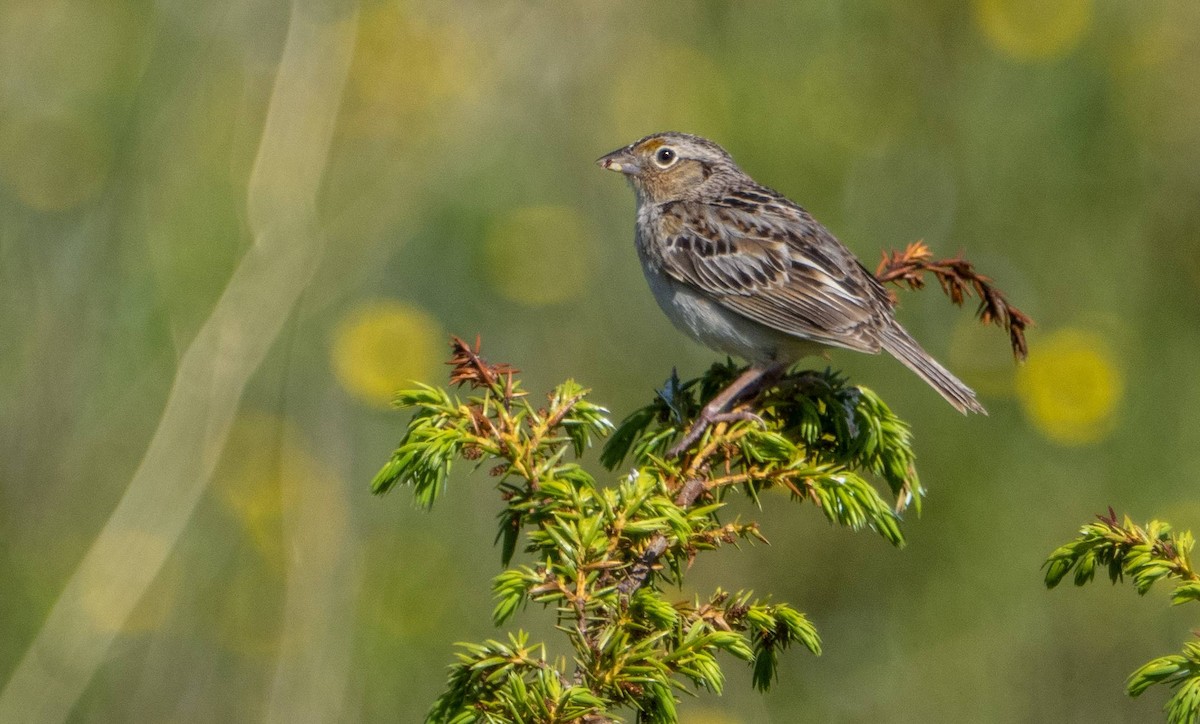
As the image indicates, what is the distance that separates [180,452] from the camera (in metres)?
5.40

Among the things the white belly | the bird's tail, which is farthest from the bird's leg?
the bird's tail

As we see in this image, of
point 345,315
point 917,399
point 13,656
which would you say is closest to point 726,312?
point 917,399

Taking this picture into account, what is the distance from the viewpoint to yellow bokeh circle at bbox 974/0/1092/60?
22.6 feet

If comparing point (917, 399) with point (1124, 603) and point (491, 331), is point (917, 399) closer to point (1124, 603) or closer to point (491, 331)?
point (1124, 603)

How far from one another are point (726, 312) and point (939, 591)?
1972mm

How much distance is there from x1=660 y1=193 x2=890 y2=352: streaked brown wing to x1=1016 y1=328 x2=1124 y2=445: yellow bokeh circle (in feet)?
6.84

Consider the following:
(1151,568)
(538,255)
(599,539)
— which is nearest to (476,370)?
(599,539)

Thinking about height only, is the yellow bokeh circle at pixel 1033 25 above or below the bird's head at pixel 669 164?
above

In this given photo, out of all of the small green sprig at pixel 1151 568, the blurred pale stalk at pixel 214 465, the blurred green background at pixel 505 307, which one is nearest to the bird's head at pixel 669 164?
the blurred green background at pixel 505 307

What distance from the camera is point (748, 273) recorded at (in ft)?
15.3

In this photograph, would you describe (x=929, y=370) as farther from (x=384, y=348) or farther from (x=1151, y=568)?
(x=384, y=348)

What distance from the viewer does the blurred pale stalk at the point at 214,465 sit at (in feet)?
16.7

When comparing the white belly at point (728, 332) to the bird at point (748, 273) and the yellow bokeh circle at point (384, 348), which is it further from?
the yellow bokeh circle at point (384, 348)

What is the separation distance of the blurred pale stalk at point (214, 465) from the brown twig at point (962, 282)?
300cm
